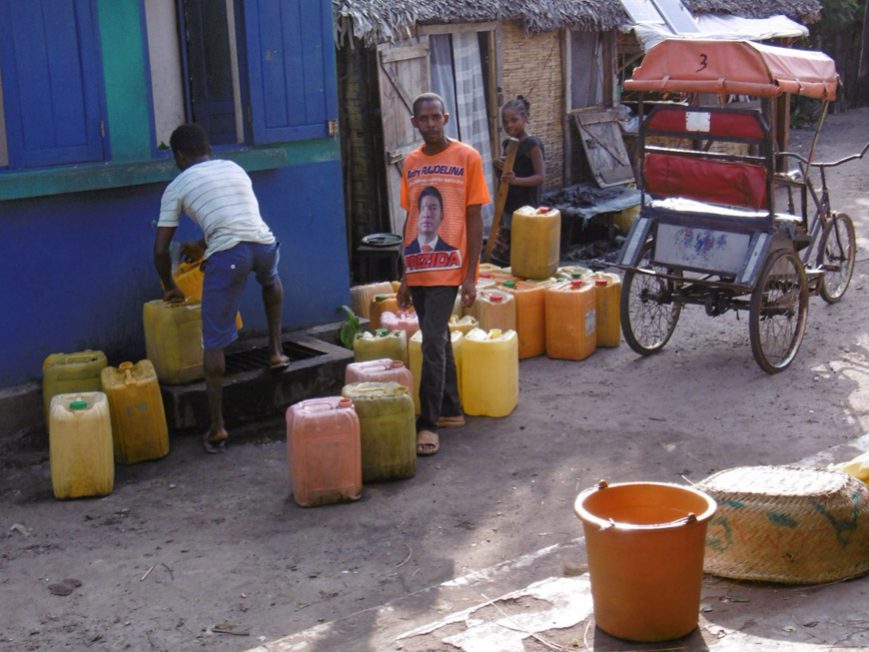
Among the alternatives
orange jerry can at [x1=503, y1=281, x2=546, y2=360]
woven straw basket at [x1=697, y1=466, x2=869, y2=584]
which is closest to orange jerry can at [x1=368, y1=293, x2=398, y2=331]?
orange jerry can at [x1=503, y1=281, x2=546, y2=360]

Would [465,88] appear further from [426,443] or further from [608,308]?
[426,443]

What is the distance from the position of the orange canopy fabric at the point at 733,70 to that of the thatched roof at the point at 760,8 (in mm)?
8336

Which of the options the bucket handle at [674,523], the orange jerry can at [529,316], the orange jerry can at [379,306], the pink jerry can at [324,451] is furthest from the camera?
the orange jerry can at [529,316]

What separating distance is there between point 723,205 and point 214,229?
373 cm

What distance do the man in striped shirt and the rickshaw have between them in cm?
296

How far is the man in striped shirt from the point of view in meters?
6.73

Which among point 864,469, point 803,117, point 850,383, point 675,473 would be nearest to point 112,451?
point 675,473

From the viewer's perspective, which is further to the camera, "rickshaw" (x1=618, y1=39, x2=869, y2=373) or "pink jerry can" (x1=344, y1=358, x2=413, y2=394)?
"rickshaw" (x1=618, y1=39, x2=869, y2=373)

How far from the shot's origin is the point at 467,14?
11750 mm

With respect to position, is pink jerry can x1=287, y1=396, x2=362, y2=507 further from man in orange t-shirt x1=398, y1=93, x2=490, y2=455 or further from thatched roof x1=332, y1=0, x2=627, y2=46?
thatched roof x1=332, y1=0, x2=627, y2=46

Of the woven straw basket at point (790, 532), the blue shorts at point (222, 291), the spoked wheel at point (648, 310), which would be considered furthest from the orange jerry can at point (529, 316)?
the woven straw basket at point (790, 532)

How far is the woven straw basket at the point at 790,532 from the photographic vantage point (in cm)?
466

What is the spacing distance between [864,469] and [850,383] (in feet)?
9.43

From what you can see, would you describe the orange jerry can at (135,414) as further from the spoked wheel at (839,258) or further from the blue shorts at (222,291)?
the spoked wheel at (839,258)
